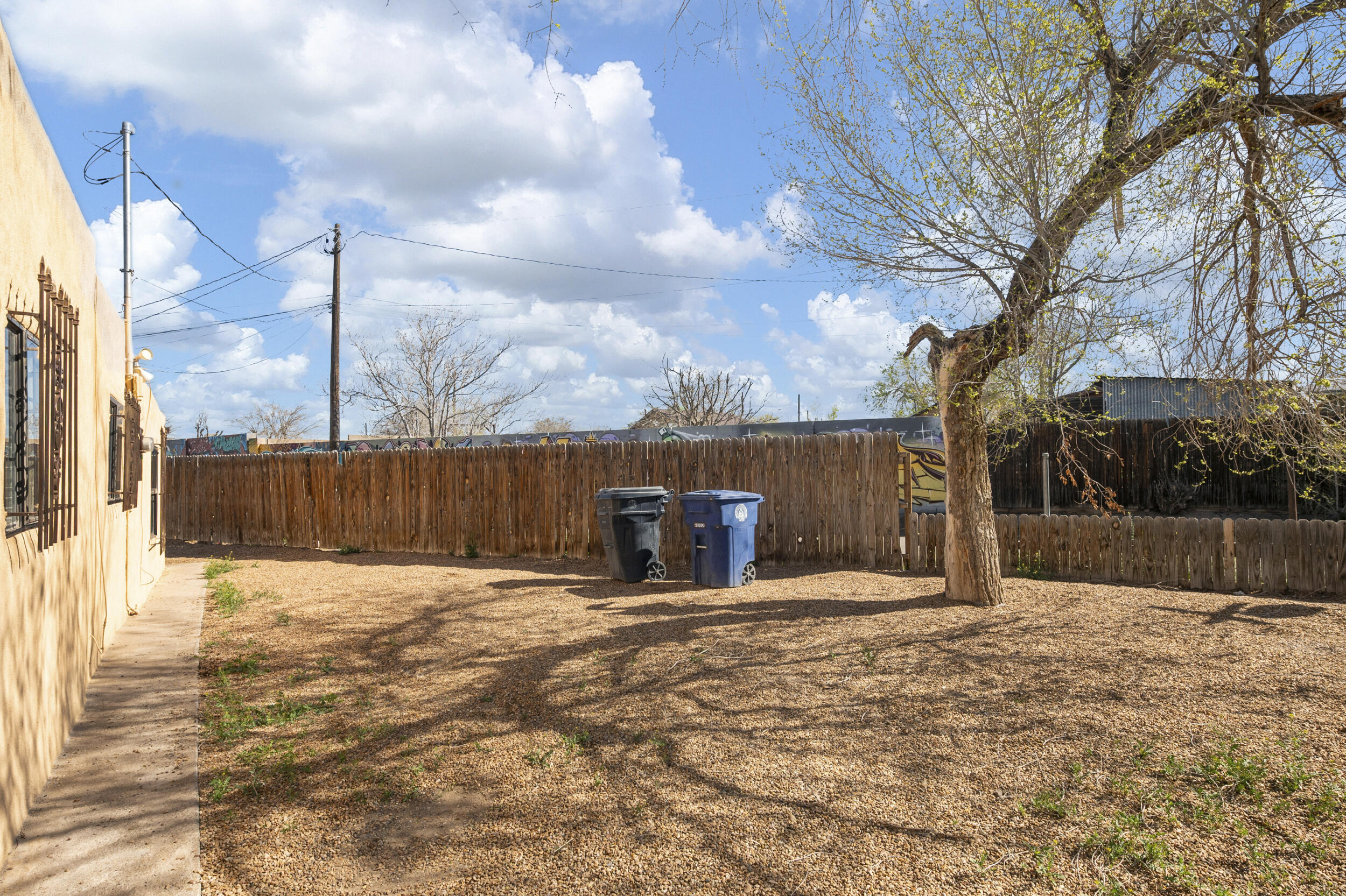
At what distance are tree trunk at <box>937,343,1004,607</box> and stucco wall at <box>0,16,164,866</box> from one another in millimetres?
6937

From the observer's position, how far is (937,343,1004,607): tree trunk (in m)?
8.04

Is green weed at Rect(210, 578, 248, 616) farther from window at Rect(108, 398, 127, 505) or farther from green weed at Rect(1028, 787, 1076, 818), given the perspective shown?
green weed at Rect(1028, 787, 1076, 818)

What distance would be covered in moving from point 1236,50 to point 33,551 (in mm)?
8136

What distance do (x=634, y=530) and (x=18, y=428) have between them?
22.8 ft

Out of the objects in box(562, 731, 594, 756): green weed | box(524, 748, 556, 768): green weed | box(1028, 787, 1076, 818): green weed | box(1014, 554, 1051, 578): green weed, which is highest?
box(1014, 554, 1051, 578): green weed

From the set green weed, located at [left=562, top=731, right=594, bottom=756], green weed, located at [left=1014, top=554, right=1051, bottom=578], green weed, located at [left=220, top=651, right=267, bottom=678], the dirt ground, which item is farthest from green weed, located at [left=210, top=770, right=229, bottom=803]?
green weed, located at [left=1014, top=554, right=1051, bottom=578]

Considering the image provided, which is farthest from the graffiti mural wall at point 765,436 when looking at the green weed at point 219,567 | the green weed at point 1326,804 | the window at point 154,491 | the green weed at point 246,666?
the green weed at point 1326,804

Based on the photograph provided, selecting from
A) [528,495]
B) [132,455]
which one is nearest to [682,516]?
[528,495]

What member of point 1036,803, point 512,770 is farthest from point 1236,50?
point 512,770

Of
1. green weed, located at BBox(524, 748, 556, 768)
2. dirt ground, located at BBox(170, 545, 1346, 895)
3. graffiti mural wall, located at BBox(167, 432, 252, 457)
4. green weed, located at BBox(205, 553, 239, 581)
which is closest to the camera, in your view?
dirt ground, located at BBox(170, 545, 1346, 895)

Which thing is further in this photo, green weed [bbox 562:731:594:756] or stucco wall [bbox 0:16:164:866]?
green weed [bbox 562:731:594:756]

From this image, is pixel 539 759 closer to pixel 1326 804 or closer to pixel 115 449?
pixel 1326 804

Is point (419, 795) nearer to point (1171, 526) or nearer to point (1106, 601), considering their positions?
point (1106, 601)

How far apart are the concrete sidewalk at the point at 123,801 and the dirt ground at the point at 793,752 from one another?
143 millimetres
